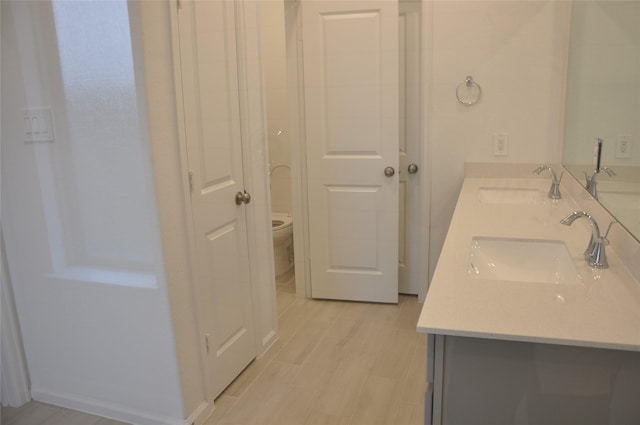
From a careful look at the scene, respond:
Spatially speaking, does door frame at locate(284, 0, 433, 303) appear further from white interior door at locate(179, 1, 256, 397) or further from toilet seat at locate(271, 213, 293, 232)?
white interior door at locate(179, 1, 256, 397)

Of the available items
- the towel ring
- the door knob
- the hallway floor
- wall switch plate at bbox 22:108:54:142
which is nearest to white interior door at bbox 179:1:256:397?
the door knob

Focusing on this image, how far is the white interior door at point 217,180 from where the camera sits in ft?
6.37

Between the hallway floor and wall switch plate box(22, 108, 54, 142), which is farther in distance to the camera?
the hallway floor

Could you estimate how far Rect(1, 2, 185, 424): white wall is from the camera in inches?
73.3

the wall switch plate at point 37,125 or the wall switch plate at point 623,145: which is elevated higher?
the wall switch plate at point 37,125

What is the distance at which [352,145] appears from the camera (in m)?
3.02

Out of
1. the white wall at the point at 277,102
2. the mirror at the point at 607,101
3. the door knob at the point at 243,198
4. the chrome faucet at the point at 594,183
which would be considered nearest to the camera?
the mirror at the point at 607,101

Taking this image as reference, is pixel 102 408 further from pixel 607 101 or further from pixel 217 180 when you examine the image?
pixel 607 101

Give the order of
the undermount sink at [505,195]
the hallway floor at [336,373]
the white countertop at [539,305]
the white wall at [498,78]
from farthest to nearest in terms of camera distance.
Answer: the white wall at [498,78] < the undermount sink at [505,195] < the hallway floor at [336,373] < the white countertop at [539,305]

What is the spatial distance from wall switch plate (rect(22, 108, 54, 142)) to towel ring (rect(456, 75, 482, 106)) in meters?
2.00

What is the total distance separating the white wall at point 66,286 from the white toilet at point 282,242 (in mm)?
1589

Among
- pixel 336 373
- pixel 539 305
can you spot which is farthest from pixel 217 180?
pixel 539 305

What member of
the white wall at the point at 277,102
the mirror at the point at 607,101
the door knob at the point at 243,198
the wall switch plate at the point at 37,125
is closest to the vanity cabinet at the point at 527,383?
the mirror at the point at 607,101

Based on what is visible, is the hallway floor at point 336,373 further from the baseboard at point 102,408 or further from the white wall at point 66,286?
the white wall at point 66,286
